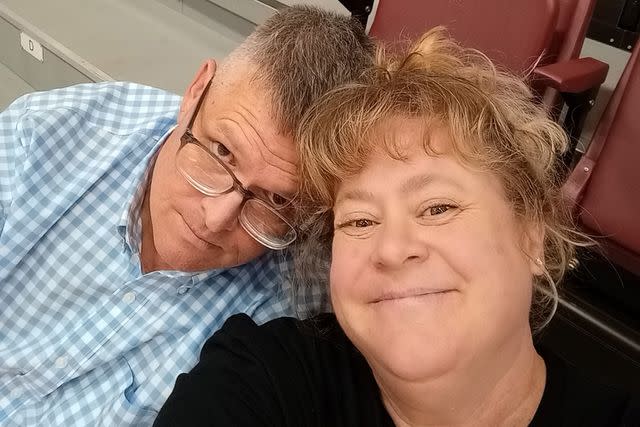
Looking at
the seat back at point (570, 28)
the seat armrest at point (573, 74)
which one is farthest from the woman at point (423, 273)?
the seat back at point (570, 28)

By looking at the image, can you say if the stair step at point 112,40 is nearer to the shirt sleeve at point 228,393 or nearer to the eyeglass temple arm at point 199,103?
the eyeglass temple arm at point 199,103

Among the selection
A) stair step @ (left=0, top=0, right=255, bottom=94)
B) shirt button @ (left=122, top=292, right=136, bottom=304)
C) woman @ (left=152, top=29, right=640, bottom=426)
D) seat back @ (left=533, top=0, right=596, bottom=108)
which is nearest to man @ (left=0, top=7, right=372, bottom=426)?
shirt button @ (left=122, top=292, right=136, bottom=304)

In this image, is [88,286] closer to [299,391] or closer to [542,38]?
[299,391]

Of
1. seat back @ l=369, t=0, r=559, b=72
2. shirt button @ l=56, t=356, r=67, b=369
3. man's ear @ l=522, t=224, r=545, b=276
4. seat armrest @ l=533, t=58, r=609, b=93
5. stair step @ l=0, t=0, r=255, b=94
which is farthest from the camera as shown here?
stair step @ l=0, t=0, r=255, b=94

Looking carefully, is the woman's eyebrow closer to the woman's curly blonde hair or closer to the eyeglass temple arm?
the woman's curly blonde hair

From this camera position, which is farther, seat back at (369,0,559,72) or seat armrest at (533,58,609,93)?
seat back at (369,0,559,72)

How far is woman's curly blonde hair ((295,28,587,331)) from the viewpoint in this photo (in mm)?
896

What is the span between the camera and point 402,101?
0.91 metres

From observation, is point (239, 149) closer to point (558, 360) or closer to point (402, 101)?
point (402, 101)

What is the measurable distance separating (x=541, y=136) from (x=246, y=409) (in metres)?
0.55

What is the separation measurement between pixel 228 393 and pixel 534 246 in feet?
1.47

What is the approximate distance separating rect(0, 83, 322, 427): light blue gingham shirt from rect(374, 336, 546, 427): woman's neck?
1.02ft

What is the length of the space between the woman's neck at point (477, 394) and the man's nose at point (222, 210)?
1.10 ft

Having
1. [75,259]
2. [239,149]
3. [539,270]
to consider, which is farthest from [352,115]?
[75,259]
